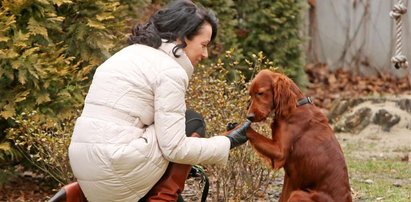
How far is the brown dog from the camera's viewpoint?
16.4ft

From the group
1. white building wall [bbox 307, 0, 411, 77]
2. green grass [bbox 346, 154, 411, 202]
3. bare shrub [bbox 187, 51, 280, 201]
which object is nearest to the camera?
bare shrub [bbox 187, 51, 280, 201]

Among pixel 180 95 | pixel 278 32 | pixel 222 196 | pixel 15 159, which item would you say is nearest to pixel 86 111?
pixel 180 95

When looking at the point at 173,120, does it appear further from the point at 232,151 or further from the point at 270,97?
the point at 232,151

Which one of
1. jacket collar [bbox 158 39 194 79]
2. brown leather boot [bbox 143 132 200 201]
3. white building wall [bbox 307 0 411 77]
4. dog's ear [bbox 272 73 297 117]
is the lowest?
white building wall [bbox 307 0 411 77]

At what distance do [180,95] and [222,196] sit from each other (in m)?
1.66

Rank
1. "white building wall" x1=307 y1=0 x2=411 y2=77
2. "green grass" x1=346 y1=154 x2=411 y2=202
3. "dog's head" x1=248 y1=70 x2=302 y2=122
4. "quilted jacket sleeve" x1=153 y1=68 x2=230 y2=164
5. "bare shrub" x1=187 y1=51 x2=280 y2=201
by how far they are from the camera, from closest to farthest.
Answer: "quilted jacket sleeve" x1=153 y1=68 x2=230 y2=164
"dog's head" x1=248 y1=70 x2=302 y2=122
"bare shrub" x1=187 y1=51 x2=280 y2=201
"green grass" x1=346 y1=154 x2=411 y2=202
"white building wall" x1=307 y1=0 x2=411 y2=77

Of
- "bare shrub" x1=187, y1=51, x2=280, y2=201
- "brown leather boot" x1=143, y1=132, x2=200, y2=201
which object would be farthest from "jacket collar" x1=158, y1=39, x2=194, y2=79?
"bare shrub" x1=187, y1=51, x2=280, y2=201

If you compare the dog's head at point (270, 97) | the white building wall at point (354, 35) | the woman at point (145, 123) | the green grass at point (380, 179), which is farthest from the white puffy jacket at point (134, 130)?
the white building wall at point (354, 35)

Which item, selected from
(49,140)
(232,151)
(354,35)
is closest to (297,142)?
(232,151)

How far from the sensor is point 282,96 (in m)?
4.99

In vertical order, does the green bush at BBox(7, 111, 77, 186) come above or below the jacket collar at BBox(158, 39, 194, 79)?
below

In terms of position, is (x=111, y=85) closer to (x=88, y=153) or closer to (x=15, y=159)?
(x=88, y=153)

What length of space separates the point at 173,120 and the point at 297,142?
77 centimetres

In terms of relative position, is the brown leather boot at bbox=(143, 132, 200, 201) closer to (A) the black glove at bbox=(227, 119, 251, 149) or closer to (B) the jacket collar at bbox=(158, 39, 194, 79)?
(A) the black glove at bbox=(227, 119, 251, 149)
